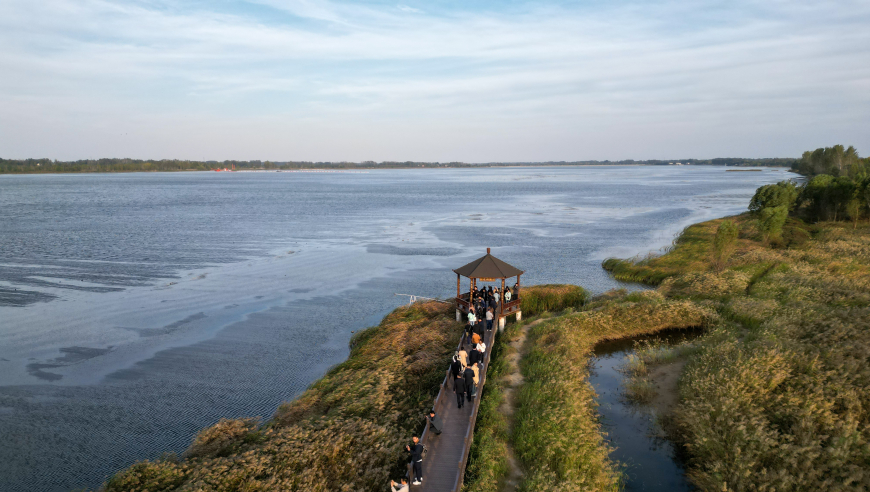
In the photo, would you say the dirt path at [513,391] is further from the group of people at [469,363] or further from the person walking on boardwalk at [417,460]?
the person walking on boardwalk at [417,460]

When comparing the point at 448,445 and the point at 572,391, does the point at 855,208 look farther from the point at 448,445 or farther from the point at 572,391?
the point at 448,445

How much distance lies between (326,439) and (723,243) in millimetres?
33668

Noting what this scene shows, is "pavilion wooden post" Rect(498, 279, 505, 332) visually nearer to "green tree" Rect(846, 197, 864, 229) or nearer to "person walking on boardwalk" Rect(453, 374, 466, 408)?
"person walking on boardwalk" Rect(453, 374, 466, 408)

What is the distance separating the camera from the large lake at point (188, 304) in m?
18.8

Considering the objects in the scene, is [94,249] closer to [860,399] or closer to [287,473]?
[287,473]

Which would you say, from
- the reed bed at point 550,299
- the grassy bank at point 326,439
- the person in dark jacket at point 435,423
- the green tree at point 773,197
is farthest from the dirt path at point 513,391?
the green tree at point 773,197

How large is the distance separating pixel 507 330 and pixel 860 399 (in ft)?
45.9

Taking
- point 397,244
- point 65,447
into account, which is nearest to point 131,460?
point 65,447

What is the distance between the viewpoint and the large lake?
18.8 metres

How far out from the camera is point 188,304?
3297cm

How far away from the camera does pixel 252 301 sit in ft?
111

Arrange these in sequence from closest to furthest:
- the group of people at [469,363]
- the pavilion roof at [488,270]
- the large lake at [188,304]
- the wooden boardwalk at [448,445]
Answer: the group of people at [469,363], the wooden boardwalk at [448,445], the large lake at [188,304], the pavilion roof at [488,270]

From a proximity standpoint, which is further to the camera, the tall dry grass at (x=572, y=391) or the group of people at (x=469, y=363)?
the tall dry grass at (x=572, y=391)

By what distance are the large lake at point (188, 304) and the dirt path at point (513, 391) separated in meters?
8.74
